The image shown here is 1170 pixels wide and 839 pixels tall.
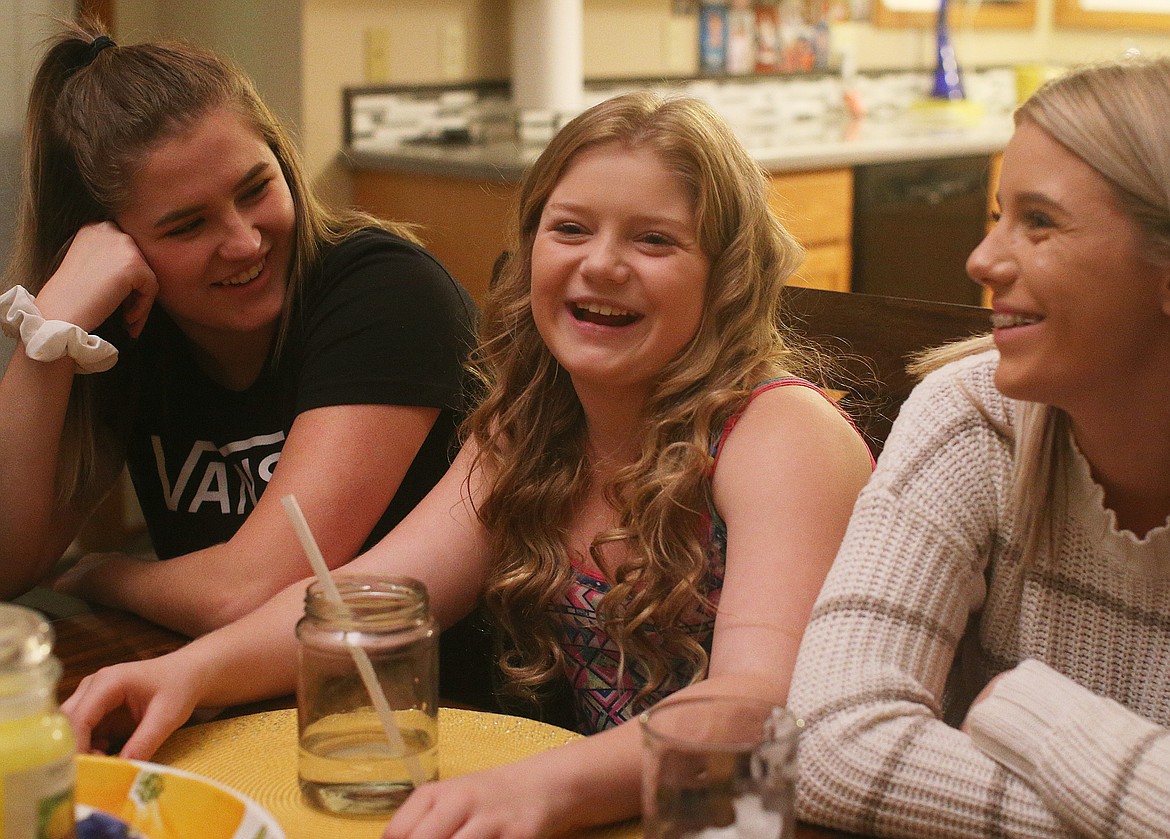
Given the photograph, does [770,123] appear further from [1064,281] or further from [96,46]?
[1064,281]

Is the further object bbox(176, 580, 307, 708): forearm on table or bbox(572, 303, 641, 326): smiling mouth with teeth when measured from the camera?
bbox(572, 303, 641, 326): smiling mouth with teeth

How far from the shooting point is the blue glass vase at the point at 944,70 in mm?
4648

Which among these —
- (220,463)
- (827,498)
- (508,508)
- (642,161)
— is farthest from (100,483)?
(827,498)

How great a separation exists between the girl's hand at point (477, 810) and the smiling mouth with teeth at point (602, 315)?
1.72 feet

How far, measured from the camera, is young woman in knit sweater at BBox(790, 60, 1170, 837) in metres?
0.92

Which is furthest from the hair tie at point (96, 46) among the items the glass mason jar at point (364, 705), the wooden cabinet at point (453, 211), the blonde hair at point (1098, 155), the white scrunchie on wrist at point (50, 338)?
the wooden cabinet at point (453, 211)

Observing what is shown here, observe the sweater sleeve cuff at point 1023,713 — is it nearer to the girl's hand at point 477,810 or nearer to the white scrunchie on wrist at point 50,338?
the girl's hand at point 477,810

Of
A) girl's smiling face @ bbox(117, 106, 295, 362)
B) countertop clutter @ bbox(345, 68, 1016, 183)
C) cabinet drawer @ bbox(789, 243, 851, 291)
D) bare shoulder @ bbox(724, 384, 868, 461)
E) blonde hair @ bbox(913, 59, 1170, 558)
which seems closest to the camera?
blonde hair @ bbox(913, 59, 1170, 558)

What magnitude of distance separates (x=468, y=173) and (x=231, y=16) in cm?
76

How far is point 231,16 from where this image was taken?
3.42 meters

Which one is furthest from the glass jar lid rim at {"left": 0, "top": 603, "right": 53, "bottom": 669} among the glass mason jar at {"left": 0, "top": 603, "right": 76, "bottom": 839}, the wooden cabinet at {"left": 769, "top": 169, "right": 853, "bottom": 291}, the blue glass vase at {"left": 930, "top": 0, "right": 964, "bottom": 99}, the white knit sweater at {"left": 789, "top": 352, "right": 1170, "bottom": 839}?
the blue glass vase at {"left": 930, "top": 0, "right": 964, "bottom": 99}

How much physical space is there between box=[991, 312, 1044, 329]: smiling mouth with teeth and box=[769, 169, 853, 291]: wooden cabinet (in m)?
2.56

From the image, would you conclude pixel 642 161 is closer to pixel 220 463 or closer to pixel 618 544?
pixel 618 544

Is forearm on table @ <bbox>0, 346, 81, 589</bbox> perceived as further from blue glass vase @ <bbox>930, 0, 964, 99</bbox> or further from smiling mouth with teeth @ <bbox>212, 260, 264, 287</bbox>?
blue glass vase @ <bbox>930, 0, 964, 99</bbox>
